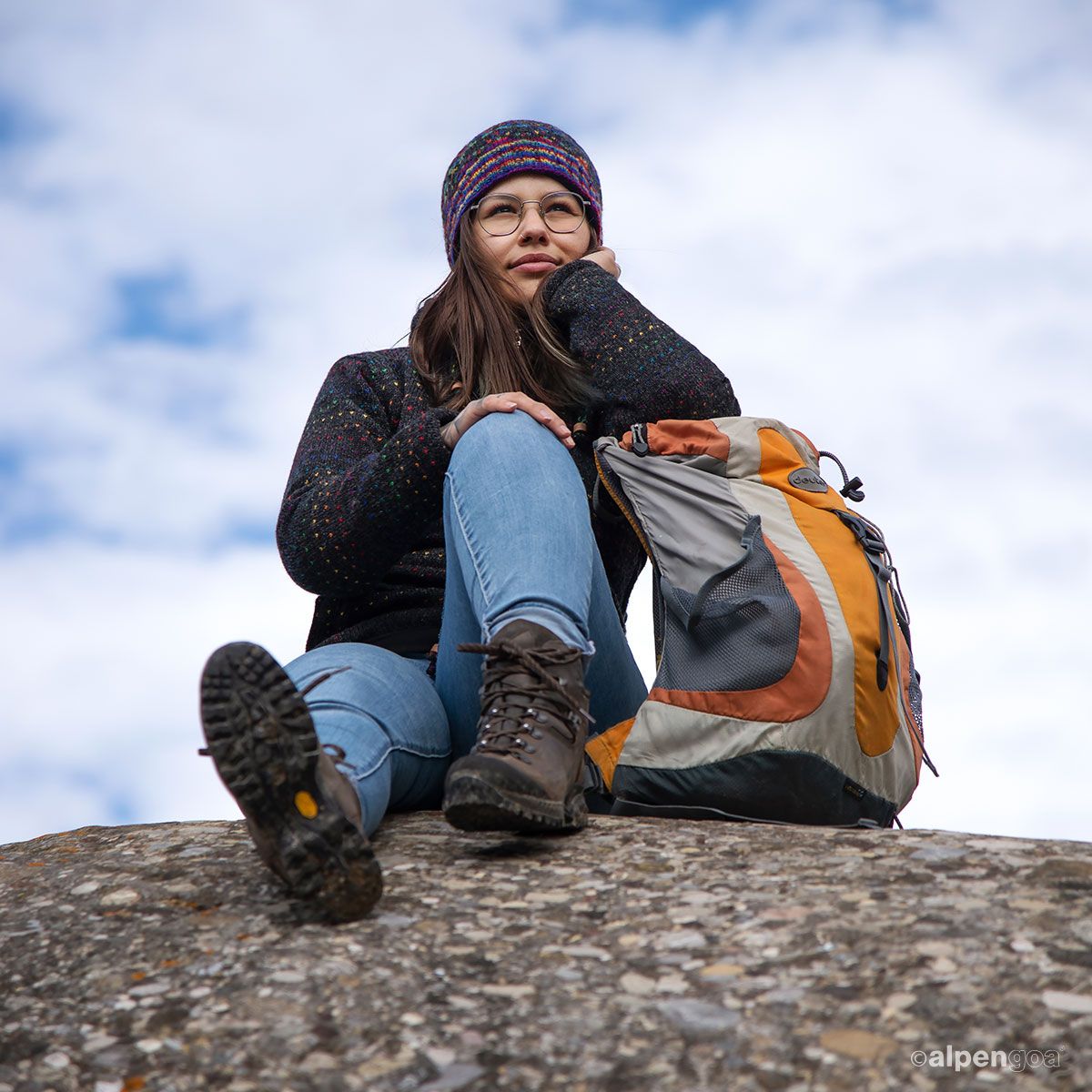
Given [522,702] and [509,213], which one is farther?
[509,213]

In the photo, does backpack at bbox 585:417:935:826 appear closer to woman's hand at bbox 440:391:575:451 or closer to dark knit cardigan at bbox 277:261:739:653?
woman's hand at bbox 440:391:575:451

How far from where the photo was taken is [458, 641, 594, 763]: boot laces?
7.89 ft

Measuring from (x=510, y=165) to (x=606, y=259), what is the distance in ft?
1.49

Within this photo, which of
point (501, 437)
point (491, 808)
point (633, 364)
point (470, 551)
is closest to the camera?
point (491, 808)

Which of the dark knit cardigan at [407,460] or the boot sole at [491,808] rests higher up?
the dark knit cardigan at [407,460]

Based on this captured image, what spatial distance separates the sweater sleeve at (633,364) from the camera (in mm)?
3455

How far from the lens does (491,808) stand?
226 centimetres

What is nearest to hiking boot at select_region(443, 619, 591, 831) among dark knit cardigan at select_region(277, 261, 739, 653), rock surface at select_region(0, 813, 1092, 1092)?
rock surface at select_region(0, 813, 1092, 1092)

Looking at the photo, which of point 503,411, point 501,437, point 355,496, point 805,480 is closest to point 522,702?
point 501,437

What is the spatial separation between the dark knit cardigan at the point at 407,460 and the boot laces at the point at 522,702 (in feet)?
2.35

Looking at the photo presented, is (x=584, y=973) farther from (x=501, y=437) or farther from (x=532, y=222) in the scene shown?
(x=532, y=222)

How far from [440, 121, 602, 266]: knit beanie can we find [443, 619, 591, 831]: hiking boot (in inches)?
80.3

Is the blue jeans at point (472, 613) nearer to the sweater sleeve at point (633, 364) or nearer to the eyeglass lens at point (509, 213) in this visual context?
the sweater sleeve at point (633, 364)

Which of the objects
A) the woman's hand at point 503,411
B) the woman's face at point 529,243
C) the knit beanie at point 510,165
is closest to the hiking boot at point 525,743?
the woman's hand at point 503,411
